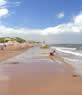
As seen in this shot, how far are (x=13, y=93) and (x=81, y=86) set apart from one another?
136 inches

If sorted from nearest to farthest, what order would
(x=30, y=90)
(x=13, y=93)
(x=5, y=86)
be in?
(x=13, y=93), (x=30, y=90), (x=5, y=86)

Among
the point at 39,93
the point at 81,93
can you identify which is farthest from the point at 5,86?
the point at 81,93

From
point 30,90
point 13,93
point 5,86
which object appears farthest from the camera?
point 5,86

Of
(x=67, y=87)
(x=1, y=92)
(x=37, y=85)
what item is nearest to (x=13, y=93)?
(x=1, y=92)

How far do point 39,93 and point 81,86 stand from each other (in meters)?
2.35

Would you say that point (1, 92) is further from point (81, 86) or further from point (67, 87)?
point (81, 86)

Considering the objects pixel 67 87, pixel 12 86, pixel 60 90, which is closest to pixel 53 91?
pixel 60 90

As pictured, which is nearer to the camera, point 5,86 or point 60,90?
point 60,90

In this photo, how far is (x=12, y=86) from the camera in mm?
6414

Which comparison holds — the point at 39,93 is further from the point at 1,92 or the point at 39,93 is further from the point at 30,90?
the point at 1,92

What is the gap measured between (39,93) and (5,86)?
198 centimetres

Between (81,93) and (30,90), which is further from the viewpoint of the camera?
(30,90)

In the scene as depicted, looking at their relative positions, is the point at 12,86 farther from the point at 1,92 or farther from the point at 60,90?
the point at 60,90

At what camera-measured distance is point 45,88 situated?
20.2 ft
